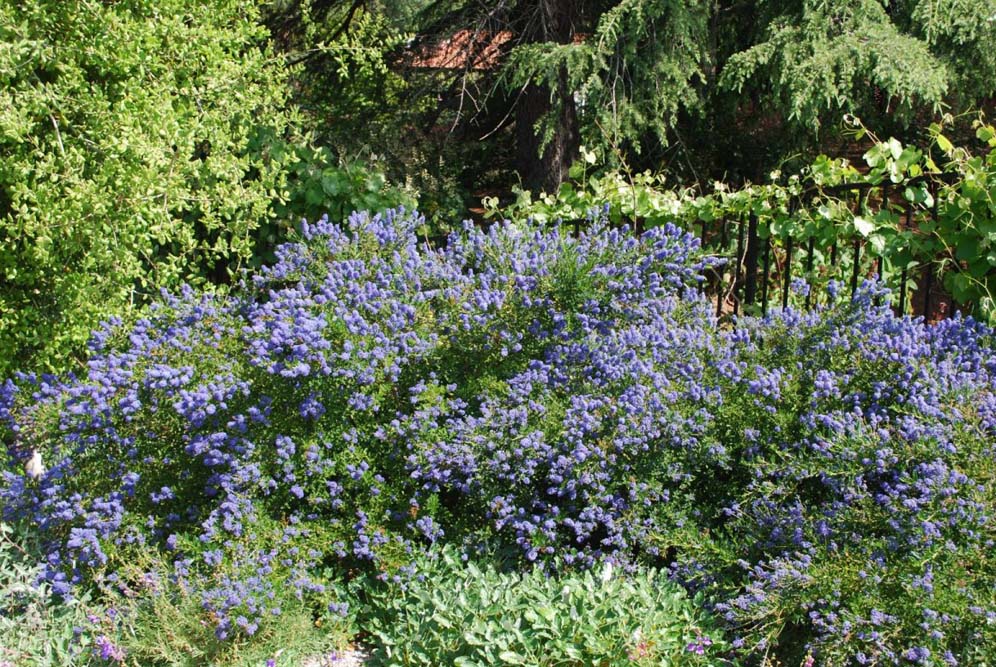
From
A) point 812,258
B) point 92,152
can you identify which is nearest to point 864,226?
point 812,258

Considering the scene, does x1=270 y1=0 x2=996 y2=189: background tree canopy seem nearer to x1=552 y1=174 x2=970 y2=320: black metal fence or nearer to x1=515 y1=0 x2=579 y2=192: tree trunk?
x1=515 y1=0 x2=579 y2=192: tree trunk

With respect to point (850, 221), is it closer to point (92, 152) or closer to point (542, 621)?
point (542, 621)

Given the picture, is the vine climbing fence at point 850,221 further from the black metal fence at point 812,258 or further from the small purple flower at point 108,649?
the small purple flower at point 108,649

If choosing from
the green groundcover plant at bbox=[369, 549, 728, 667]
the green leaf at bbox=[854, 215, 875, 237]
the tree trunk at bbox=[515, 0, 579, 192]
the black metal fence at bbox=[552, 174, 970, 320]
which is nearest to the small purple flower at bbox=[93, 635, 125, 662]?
the green groundcover plant at bbox=[369, 549, 728, 667]

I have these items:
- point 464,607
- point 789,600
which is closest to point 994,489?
point 789,600

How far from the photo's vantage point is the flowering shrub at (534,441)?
2.83 m

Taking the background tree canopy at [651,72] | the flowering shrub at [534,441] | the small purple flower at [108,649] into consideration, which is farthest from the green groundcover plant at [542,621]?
the background tree canopy at [651,72]

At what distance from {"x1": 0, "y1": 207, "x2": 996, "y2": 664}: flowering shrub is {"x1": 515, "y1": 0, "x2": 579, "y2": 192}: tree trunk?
335cm

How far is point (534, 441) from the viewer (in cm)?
313

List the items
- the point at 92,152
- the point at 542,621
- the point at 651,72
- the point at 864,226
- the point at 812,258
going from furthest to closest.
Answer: the point at 651,72 → the point at 812,258 → the point at 864,226 → the point at 92,152 → the point at 542,621

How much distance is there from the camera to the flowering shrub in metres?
2.83

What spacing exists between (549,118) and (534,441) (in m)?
3.98

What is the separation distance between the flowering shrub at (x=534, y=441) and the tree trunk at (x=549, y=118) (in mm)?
3347

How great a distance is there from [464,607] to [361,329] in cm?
104
